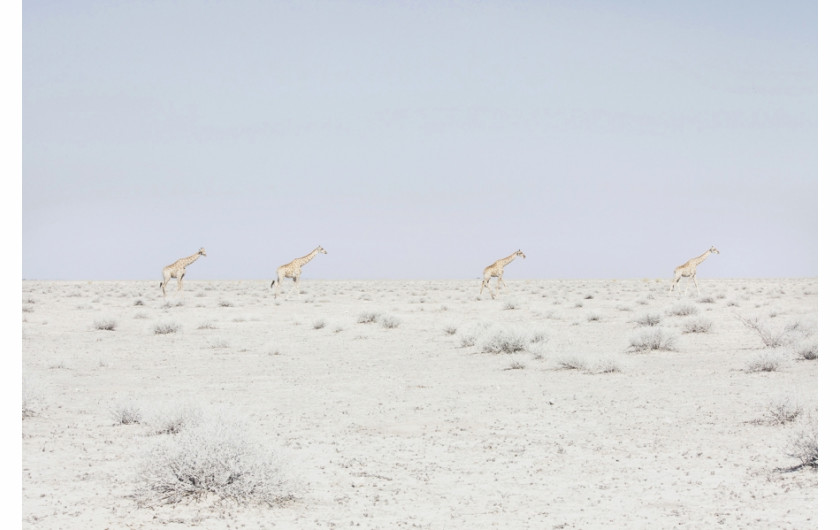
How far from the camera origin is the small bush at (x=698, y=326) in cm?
2347

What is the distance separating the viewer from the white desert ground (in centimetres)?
737

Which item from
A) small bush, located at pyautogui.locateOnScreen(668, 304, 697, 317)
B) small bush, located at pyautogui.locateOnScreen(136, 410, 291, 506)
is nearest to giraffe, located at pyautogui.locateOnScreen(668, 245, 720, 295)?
small bush, located at pyautogui.locateOnScreen(668, 304, 697, 317)

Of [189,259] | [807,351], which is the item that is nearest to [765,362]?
[807,351]

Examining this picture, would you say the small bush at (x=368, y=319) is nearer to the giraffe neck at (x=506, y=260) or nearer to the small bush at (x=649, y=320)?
the small bush at (x=649, y=320)

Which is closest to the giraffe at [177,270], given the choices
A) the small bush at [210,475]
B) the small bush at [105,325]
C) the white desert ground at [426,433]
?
the small bush at [105,325]

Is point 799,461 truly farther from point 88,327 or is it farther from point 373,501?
point 88,327

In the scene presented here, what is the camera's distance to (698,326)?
23500 mm

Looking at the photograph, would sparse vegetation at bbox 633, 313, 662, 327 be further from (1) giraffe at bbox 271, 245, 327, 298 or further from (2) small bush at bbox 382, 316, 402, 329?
(1) giraffe at bbox 271, 245, 327, 298

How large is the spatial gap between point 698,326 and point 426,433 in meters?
14.9

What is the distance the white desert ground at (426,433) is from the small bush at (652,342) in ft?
0.16

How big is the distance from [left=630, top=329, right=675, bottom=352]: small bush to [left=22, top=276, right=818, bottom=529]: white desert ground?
0.05 metres

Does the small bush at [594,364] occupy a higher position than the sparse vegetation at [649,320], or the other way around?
the sparse vegetation at [649,320]

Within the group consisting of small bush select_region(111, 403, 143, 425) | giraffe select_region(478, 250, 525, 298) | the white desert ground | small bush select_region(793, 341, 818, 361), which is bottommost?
the white desert ground

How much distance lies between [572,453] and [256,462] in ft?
12.1
